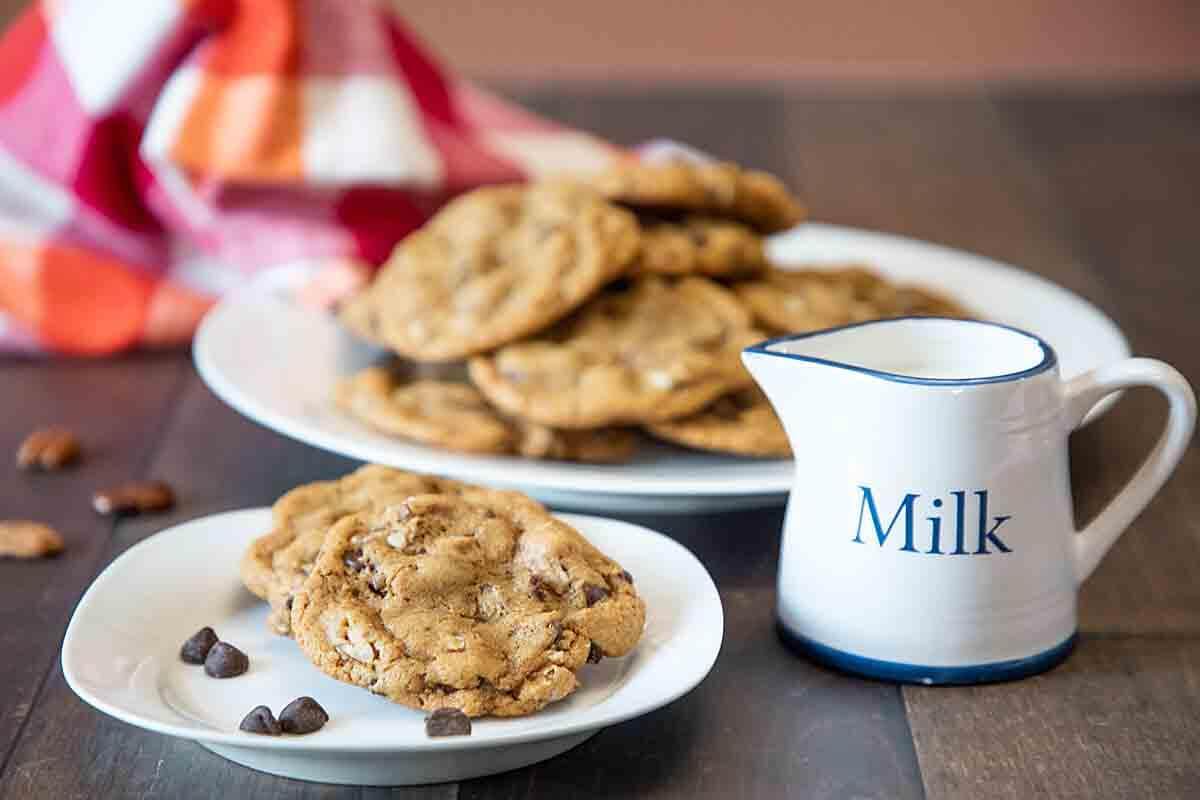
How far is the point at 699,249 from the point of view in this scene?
4.78 ft

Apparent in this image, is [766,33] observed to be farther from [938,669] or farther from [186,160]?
[938,669]

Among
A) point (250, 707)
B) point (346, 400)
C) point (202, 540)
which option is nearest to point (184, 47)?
point (346, 400)

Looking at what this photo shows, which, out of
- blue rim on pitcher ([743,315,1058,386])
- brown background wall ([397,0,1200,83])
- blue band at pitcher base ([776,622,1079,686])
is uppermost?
A: blue rim on pitcher ([743,315,1058,386])

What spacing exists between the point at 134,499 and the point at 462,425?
0.87 ft

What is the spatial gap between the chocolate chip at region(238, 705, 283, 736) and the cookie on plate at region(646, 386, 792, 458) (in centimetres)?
47

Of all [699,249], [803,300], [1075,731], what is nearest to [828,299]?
[803,300]

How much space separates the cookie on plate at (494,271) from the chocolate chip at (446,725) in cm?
50

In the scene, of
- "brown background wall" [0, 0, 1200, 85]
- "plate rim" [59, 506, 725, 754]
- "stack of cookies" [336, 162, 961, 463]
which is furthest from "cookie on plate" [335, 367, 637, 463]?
"brown background wall" [0, 0, 1200, 85]

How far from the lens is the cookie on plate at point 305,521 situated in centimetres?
105

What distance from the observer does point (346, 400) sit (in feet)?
4.73

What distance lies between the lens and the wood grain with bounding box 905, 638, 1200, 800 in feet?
3.19

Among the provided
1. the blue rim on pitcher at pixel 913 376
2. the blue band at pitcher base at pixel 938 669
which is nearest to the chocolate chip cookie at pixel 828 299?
the blue rim on pitcher at pixel 913 376

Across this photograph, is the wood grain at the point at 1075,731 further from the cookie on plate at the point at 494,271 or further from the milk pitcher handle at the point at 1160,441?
the cookie on plate at the point at 494,271

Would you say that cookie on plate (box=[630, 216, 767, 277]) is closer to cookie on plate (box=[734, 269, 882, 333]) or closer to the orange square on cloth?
cookie on plate (box=[734, 269, 882, 333])
